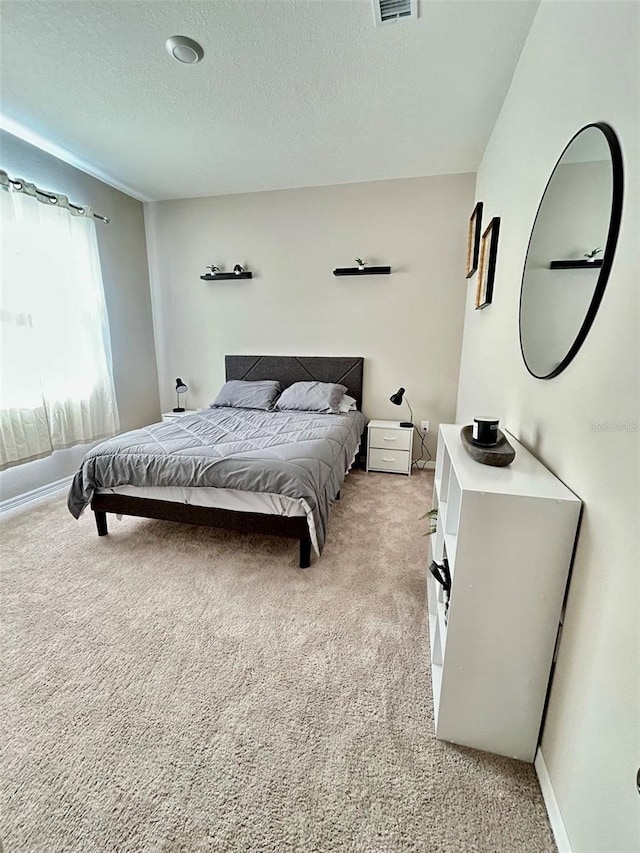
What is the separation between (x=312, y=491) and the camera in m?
1.94

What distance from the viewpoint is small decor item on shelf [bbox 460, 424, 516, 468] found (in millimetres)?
1172

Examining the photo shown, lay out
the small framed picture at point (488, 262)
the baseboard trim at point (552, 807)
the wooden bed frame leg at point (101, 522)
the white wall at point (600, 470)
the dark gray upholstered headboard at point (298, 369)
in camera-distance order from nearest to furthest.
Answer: the white wall at point (600, 470)
the baseboard trim at point (552, 807)
the small framed picture at point (488, 262)
the wooden bed frame leg at point (101, 522)
the dark gray upholstered headboard at point (298, 369)

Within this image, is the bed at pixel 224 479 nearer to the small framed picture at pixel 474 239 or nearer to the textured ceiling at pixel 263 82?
the small framed picture at pixel 474 239

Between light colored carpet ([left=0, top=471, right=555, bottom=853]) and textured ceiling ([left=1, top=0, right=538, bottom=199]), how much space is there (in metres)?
2.73

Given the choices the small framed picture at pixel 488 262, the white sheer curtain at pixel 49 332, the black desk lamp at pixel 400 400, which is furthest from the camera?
the black desk lamp at pixel 400 400


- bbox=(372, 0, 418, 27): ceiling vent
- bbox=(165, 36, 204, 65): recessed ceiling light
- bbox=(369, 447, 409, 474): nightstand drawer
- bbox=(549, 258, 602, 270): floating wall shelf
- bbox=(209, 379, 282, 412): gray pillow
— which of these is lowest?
bbox=(369, 447, 409, 474): nightstand drawer

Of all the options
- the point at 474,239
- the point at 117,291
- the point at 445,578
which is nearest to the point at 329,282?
the point at 474,239

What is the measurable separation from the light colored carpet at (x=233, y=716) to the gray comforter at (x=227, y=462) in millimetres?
447

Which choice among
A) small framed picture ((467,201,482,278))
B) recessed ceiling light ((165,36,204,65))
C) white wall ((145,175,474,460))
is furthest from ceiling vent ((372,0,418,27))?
white wall ((145,175,474,460))

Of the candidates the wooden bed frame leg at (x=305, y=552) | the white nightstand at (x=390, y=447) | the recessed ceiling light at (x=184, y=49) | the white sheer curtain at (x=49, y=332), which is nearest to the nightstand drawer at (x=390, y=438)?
the white nightstand at (x=390, y=447)

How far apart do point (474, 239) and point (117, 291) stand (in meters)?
3.35

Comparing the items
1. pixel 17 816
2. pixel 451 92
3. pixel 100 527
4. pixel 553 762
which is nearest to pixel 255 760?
pixel 17 816

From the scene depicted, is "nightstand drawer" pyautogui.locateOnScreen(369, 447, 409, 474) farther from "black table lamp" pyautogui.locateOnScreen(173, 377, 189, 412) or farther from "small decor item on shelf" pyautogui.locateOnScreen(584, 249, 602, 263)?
"small decor item on shelf" pyautogui.locateOnScreen(584, 249, 602, 263)

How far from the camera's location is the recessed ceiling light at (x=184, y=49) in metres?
1.78
